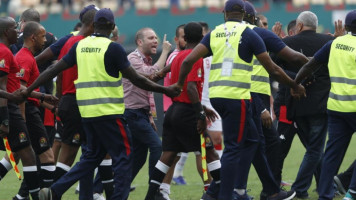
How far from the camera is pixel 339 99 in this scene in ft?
30.1

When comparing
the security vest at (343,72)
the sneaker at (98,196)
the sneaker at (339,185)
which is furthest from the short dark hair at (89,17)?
the sneaker at (339,185)

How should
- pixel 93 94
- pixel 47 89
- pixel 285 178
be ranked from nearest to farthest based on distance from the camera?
1. pixel 93 94
2. pixel 47 89
3. pixel 285 178

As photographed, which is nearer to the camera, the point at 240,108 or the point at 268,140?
the point at 240,108

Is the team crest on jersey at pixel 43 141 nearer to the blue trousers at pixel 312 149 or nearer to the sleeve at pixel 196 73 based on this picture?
the sleeve at pixel 196 73

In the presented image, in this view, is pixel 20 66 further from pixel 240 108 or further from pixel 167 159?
pixel 240 108

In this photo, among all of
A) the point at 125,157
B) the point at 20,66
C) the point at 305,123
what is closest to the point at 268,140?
the point at 305,123

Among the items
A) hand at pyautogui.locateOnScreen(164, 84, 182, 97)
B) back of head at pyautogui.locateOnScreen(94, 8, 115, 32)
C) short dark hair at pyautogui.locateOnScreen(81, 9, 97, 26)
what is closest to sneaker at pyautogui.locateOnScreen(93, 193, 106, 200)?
hand at pyautogui.locateOnScreen(164, 84, 182, 97)

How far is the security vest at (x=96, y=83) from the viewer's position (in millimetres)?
8773

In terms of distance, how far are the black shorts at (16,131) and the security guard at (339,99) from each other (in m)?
3.46

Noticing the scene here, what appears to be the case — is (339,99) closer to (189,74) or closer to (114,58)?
(189,74)

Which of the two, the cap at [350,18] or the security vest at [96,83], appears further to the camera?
the cap at [350,18]

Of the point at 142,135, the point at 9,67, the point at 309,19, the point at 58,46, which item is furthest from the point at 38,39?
the point at 309,19

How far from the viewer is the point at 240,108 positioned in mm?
8977

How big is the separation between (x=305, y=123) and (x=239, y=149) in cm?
231
